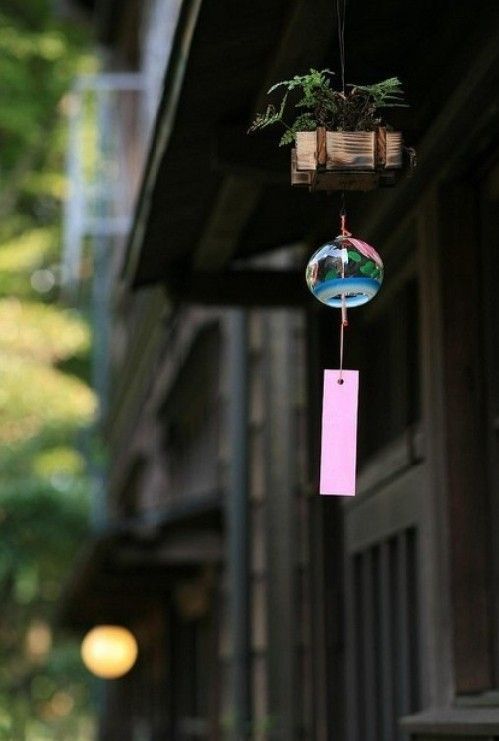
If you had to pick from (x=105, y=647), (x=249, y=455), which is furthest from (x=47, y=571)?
(x=249, y=455)

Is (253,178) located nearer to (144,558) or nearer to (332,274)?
(332,274)

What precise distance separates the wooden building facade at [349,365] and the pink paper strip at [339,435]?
1266 millimetres

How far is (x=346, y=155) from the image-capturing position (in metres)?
4.30

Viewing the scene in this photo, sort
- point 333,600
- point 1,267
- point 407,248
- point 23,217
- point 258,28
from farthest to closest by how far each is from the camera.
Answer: point 23,217 < point 1,267 < point 333,600 < point 407,248 < point 258,28

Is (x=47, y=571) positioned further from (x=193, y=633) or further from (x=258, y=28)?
(x=258, y=28)

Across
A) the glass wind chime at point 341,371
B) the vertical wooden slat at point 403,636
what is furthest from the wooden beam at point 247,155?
the vertical wooden slat at point 403,636

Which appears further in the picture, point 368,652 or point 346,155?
A: point 368,652

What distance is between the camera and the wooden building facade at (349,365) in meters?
5.33

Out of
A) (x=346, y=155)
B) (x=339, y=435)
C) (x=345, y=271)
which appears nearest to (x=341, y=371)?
(x=339, y=435)

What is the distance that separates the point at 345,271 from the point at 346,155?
0.98 ft

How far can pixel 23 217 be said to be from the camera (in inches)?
1053

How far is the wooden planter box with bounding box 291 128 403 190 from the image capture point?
4289 mm

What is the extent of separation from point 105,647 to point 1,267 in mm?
4868

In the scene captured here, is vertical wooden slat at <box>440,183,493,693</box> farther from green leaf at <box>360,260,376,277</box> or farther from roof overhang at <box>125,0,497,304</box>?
green leaf at <box>360,260,376,277</box>
